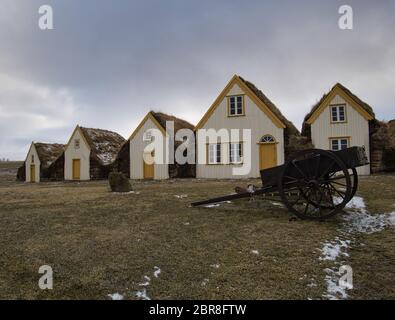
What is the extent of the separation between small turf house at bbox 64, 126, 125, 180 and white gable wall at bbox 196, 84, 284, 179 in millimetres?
10860

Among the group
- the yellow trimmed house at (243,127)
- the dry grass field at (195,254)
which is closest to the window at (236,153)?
the yellow trimmed house at (243,127)

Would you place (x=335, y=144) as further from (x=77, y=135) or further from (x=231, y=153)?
(x=77, y=135)

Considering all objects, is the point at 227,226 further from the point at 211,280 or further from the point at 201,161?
the point at 201,161

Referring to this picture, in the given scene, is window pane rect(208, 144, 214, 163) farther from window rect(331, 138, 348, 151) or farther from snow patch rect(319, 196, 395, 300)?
snow patch rect(319, 196, 395, 300)

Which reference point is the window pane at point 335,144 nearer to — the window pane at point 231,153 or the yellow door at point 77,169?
the window pane at point 231,153

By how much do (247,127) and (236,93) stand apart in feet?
8.36

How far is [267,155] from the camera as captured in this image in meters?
21.2

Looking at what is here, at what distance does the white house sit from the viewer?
2466 centimetres

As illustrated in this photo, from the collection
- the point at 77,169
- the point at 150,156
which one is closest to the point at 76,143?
the point at 77,169

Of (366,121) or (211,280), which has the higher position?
(366,121)

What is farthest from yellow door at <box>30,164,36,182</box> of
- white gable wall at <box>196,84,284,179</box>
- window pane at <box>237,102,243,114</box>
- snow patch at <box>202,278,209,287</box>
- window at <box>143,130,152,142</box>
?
snow patch at <box>202,278,209,287</box>

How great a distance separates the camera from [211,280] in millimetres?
4688

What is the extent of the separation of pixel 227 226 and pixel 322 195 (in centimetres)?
246
